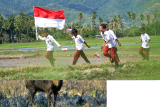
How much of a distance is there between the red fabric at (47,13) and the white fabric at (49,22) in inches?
4.3

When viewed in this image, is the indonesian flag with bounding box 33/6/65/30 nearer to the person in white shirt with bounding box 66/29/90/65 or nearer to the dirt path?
the person in white shirt with bounding box 66/29/90/65

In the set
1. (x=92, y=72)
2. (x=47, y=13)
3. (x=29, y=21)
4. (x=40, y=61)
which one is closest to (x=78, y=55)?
(x=92, y=72)

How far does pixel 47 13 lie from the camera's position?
1012 centimetres

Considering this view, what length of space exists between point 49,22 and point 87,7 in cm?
160

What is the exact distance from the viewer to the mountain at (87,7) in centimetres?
1033

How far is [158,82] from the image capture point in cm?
918

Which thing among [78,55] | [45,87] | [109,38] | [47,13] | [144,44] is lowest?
[45,87]

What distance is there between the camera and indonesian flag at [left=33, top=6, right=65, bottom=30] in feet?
33.0

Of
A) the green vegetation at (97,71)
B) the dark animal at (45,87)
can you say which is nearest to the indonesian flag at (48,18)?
the green vegetation at (97,71)

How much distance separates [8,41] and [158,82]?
17.9 feet

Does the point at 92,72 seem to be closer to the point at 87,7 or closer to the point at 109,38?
the point at 109,38

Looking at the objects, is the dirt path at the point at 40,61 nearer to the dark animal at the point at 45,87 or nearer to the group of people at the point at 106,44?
the group of people at the point at 106,44

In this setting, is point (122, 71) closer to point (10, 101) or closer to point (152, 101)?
point (152, 101)

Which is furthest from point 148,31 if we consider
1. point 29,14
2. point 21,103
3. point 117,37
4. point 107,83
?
point 21,103
